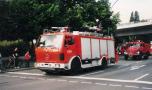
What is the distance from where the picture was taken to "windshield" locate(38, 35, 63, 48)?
2236 centimetres

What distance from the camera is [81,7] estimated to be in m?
45.9

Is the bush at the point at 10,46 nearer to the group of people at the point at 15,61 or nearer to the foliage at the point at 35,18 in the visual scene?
the foliage at the point at 35,18

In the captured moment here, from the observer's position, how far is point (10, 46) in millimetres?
35906

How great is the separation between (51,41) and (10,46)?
14164 mm

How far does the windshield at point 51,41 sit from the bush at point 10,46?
12753 mm

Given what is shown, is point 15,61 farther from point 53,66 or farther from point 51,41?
point 53,66

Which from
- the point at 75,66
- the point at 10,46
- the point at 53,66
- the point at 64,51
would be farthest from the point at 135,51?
the point at 53,66

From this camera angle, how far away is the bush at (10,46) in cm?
3509

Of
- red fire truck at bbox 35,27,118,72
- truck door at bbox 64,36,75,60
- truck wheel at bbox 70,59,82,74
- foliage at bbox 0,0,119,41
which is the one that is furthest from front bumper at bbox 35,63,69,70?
foliage at bbox 0,0,119,41

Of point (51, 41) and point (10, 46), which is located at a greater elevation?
point (10, 46)

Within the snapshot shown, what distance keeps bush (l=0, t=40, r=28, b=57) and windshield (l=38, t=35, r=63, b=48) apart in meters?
12.8

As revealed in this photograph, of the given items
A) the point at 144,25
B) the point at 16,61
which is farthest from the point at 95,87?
the point at 144,25

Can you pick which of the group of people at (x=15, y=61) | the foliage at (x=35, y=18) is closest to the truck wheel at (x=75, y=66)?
the group of people at (x=15, y=61)

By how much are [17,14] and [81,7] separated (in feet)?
40.9
